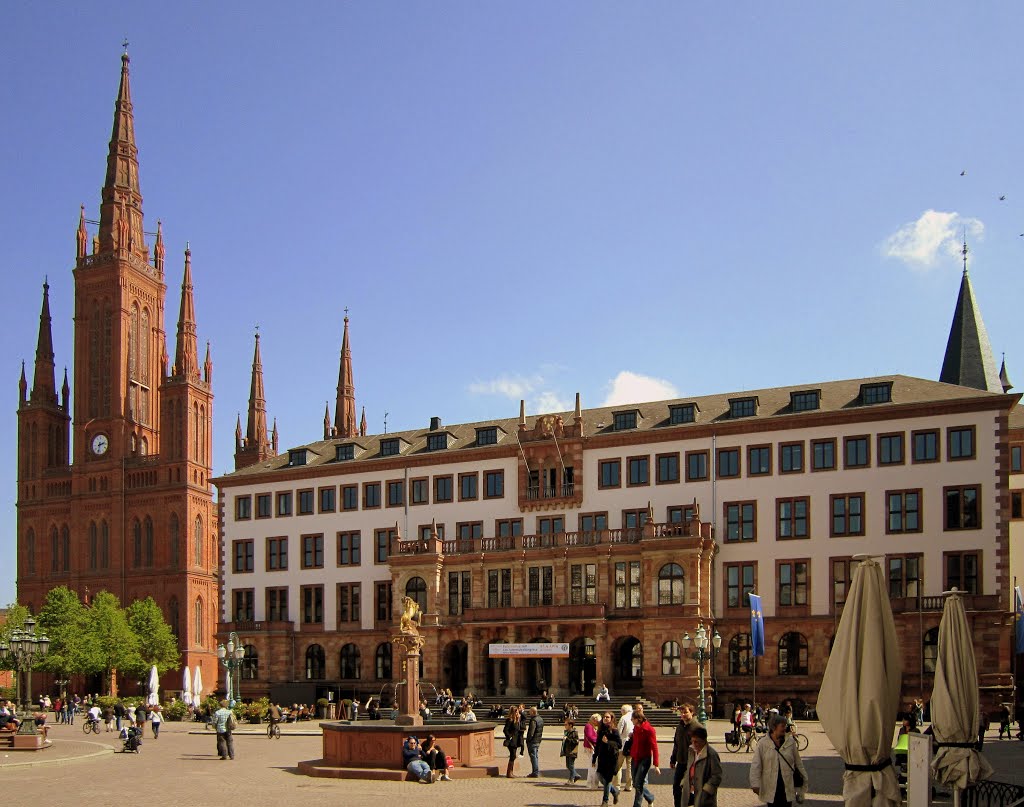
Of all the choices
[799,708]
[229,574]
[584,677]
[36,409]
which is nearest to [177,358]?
[36,409]

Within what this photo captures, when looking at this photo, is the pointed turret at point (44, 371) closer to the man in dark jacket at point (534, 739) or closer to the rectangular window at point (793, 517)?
the rectangular window at point (793, 517)

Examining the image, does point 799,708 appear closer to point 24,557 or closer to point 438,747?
point 438,747

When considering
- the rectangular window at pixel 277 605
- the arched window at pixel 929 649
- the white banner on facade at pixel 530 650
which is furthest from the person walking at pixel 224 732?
the rectangular window at pixel 277 605

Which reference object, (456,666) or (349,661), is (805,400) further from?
(349,661)

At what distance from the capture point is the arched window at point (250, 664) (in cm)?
7619

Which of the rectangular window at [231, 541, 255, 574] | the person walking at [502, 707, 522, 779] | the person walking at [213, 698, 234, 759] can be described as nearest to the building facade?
the rectangular window at [231, 541, 255, 574]

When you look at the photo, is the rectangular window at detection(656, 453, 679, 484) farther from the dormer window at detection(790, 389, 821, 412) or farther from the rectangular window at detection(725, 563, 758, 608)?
the dormer window at detection(790, 389, 821, 412)

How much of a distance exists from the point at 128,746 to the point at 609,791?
77.7ft

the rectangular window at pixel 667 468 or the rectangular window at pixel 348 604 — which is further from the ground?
the rectangular window at pixel 667 468

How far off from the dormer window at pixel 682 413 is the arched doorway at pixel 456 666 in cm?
1776

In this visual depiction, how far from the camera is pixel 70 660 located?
96.7m

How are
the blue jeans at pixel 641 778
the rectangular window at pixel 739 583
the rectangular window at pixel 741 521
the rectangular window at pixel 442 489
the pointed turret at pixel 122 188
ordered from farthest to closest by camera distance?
the pointed turret at pixel 122 188 → the rectangular window at pixel 442 489 → the rectangular window at pixel 741 521 → the rectangular window at pixel 739 583 → the blue jeans at pixel 641 778

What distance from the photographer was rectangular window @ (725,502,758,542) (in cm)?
6372

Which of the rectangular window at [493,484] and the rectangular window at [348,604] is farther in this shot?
the rectangular window at [348,604]
